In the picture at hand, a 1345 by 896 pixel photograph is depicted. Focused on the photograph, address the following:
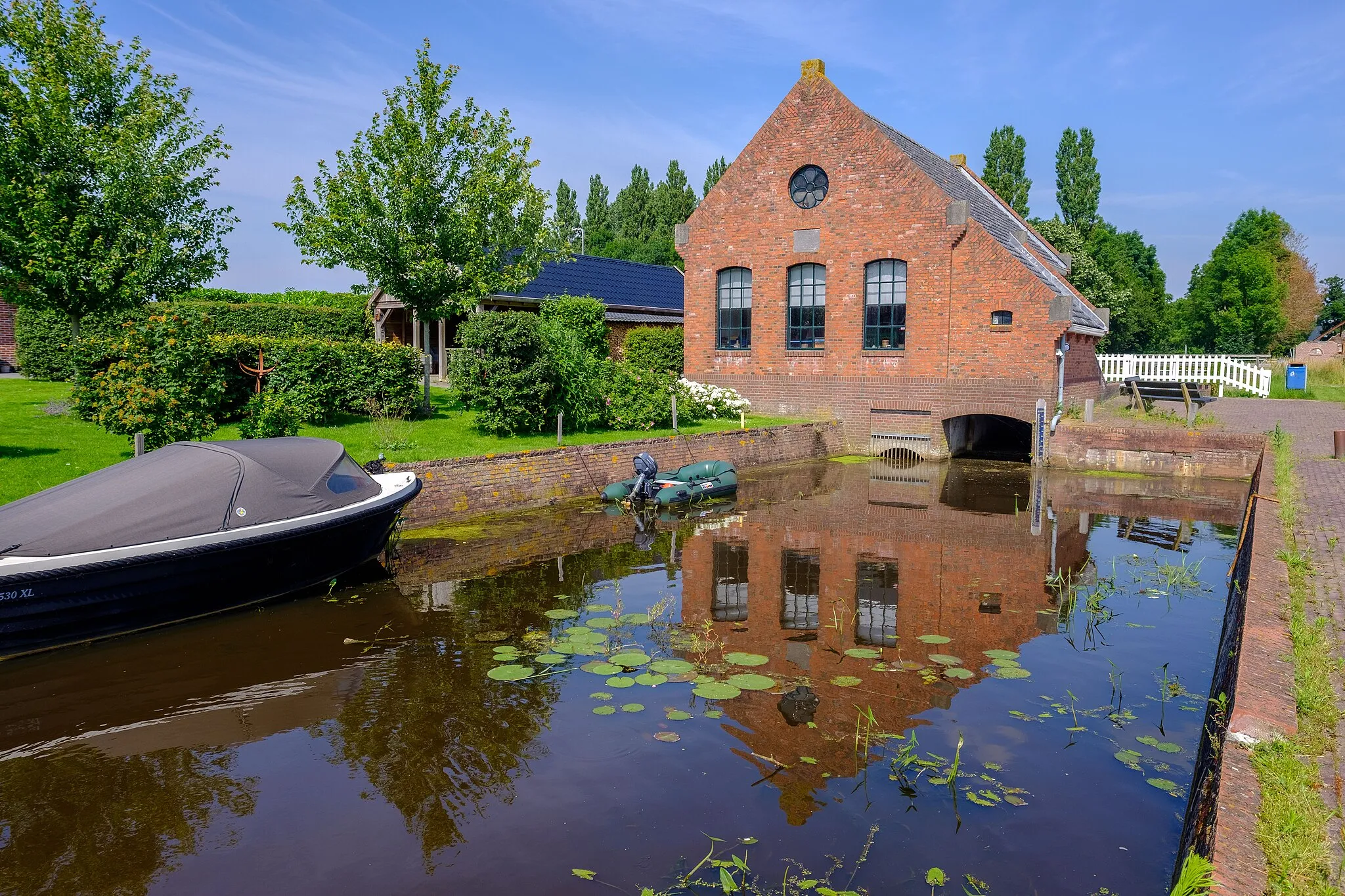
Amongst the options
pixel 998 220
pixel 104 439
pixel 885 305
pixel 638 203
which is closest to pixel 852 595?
pixel 104 439

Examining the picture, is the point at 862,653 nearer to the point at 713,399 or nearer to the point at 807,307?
the point at 713,399

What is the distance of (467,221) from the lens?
→ 18000 millimetres

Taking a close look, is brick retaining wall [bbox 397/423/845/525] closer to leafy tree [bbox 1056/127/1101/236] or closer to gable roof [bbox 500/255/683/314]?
gable roof [bbox 500/255/683/314]

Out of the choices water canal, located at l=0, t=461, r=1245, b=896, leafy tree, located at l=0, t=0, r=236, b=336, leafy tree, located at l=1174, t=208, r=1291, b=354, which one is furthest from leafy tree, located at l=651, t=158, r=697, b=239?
water canal, located at l=0, t=461, r=1245, b=896

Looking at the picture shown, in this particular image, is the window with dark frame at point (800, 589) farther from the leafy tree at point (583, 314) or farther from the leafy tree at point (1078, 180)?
the leafy tree at point (1078, 180)

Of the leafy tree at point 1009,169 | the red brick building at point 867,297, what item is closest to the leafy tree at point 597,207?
the leafy tree at point 1009,169

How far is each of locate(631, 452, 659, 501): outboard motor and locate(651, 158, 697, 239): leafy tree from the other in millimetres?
53713

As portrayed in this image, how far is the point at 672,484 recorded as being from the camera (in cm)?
1559

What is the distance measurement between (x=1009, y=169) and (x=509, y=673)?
50049 mm

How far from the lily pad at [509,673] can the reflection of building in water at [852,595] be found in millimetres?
1829

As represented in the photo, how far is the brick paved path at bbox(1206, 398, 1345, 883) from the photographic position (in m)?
4.52

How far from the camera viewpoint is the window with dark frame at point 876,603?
8414 millimetres

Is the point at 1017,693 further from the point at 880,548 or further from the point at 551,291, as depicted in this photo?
the point at 551,291

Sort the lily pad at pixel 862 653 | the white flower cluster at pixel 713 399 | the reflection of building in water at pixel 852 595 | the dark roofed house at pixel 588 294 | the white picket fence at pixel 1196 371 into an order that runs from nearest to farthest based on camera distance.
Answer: the reflection of building in water at pixel 852 595 < the lily pad at pixel 862 653 < the white flower cluster at pixel 713 399 < the dark roofed house at pixel 588 294 < the white picket fence at pixel 1196 371
